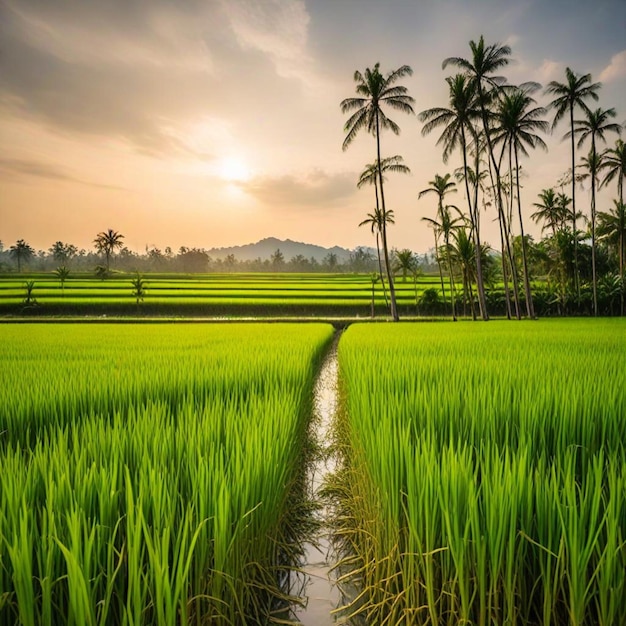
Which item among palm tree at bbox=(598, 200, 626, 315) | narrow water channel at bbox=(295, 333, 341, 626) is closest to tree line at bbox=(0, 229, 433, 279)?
palm tree at bbox=(598, 200, 626, 315)

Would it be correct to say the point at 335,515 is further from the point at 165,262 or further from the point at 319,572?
the point at 165,262

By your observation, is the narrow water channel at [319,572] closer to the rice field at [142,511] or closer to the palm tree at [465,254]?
the rice field at [142,511]

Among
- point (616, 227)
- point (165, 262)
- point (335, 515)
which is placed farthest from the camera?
point (165, 262)

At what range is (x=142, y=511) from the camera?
1.40 m

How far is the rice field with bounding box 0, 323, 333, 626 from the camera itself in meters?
1.16

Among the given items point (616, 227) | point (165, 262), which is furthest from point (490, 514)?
point (165, 262)

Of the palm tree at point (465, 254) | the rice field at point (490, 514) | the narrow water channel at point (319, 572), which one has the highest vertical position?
the palm tree at point (465, 254)

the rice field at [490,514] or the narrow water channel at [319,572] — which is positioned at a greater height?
the rice field at [490,514]

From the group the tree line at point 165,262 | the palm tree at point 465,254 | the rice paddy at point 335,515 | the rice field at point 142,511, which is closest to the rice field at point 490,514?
the rice paddy at point 335,515

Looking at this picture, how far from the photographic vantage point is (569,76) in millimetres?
22625

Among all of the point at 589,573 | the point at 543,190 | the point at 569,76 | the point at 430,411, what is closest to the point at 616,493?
the point at 589,573

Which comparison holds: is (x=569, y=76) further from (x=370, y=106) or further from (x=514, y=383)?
(x=514, y=383)

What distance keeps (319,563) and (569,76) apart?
2952 centimetres

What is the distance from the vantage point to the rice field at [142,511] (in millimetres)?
1160
